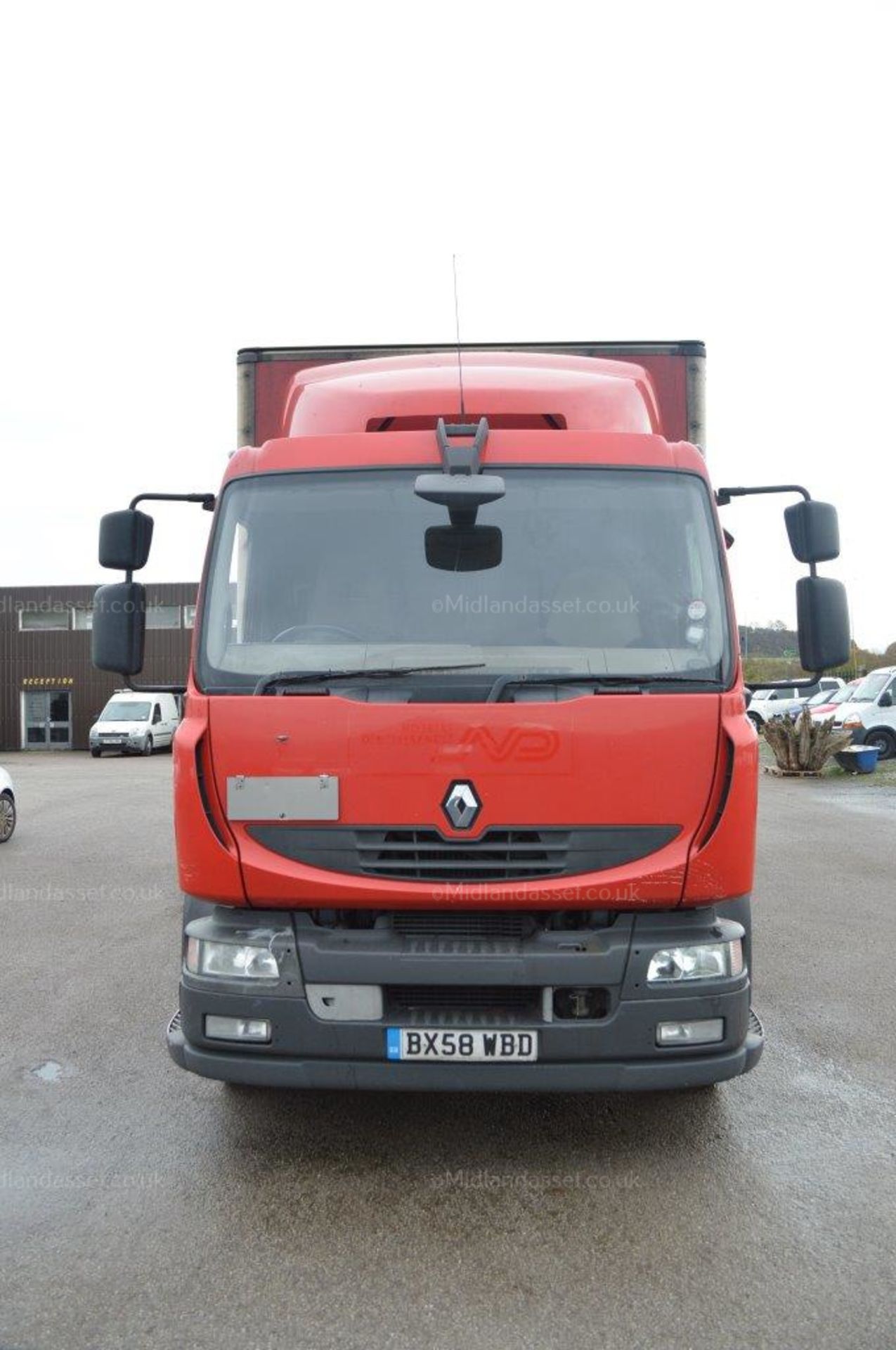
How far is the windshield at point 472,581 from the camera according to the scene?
12.5ft

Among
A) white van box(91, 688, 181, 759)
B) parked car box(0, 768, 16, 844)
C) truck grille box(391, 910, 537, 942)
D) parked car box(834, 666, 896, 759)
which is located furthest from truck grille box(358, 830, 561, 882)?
white van box(91, 688, 181, 759)

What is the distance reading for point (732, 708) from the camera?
3688mm

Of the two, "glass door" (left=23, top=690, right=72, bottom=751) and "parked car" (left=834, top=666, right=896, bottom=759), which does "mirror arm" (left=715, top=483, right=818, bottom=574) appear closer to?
"parked car" (left=834, top=666, right=896, bottom=759)

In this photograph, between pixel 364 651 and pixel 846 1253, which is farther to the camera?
pixel 364 651

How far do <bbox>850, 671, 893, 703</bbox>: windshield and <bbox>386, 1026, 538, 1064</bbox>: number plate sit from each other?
23275mm

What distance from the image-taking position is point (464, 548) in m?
3.99

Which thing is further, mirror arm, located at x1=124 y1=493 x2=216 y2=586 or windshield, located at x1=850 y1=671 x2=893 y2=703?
windshield, located at x1=850 y1=671 x2=893 y2=703

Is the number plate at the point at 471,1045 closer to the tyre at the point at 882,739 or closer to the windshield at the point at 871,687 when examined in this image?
the tyre at the point at 882,739

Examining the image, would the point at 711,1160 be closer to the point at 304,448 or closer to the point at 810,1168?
the point at 810,1168

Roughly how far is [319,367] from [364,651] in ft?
7.28

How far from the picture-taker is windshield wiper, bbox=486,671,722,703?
3.65 metres

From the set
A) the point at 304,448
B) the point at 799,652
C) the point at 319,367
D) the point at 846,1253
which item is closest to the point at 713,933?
the point at 846,1253

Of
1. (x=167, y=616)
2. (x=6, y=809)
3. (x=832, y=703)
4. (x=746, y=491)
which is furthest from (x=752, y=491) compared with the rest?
(x=167, y=616)

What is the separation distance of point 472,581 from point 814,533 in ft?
4.70
